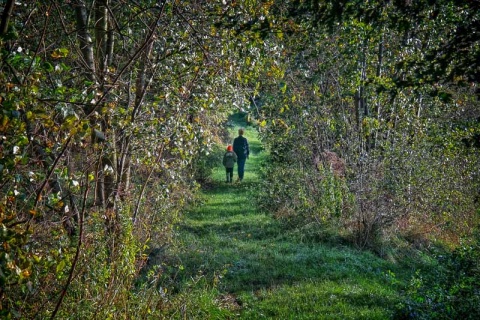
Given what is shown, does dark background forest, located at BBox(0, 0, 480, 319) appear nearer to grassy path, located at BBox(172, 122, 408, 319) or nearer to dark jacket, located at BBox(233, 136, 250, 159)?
grassy path, located at BBox(172, 122, 408, 319)

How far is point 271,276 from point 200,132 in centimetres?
292

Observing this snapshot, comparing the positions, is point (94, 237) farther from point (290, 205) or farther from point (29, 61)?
point (290, 205)

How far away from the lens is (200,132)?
7176 mm

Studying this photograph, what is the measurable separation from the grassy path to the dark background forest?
0.65 meters

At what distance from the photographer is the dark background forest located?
11.4 ft

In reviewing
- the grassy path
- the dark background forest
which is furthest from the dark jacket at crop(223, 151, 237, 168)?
the grassy path

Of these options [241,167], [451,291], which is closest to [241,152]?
[241,167]

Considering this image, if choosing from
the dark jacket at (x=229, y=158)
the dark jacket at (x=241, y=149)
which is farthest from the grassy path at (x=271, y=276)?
the dark jacket at (x=241, y=149)

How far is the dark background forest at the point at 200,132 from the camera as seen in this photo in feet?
11.4

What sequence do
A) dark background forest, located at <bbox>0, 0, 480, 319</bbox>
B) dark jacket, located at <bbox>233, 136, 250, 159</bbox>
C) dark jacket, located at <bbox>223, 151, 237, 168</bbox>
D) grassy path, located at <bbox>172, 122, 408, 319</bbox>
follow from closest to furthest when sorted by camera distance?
dark background forest, located at <bbox>0, 0, 480, 319</bbox>
grassy path, located at <bbox>172, 122, 408, 319</bbox>
dark jacket, located at <bbox>223, 151, 237, 168</bbox>
dark jacket, located at <bbox>233, 136, 250, 159</bbox>

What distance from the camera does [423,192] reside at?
1112cm

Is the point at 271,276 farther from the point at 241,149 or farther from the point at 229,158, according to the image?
the point at 241,149

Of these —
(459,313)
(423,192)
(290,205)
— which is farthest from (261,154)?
(459,313)

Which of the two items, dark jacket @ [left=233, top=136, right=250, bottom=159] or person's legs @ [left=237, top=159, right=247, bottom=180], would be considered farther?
person's legs @ [left=237, top=159, right=247, bottom=180]
